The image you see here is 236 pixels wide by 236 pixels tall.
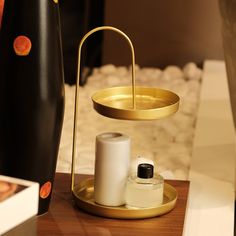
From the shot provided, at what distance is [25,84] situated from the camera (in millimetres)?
1087

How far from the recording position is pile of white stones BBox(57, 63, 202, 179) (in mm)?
1725

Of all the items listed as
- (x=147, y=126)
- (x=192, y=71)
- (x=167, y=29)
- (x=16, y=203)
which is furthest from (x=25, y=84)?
(x=167, y=29)

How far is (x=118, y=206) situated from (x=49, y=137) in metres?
0.16

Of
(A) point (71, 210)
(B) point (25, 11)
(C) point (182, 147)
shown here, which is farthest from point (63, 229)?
(C) point (182, 147)

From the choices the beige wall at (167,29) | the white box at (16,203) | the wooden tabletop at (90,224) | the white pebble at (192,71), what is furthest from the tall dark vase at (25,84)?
the beige wall at (167,29)

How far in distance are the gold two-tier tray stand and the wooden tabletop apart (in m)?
0.01

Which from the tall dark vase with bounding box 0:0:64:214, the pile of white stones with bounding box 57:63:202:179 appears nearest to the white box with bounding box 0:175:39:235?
the tall dark vase with bounding box 0:0:64:214

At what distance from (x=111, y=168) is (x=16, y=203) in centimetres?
32

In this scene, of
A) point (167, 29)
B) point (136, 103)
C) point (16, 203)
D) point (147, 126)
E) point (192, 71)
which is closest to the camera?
point (16, 203)

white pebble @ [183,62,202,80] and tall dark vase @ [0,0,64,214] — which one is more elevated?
tall dark vase @ [0,0,64,214]

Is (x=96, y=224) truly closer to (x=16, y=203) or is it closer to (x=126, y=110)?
(x=126, y=110)

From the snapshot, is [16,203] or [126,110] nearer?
[16,203]

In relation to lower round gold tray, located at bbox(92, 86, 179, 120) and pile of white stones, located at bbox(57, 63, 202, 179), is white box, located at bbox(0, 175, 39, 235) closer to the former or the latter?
lower round gold tray, located at bbox(92, 86, 179, 120)

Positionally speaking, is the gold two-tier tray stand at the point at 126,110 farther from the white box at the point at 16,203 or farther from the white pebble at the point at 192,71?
the white pebble at the point at 192,71
